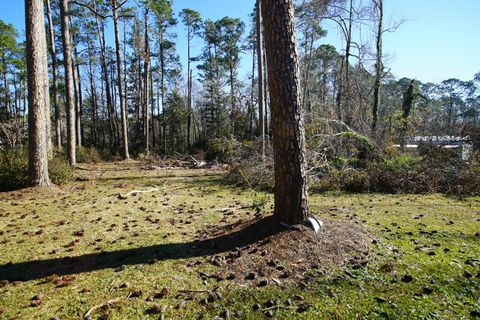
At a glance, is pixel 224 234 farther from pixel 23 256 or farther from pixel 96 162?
pixel 96 162

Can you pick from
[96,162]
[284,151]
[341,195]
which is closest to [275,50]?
[284,151]

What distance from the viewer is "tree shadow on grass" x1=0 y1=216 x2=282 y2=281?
257cm

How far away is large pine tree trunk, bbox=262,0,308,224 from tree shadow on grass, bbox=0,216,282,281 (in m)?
0.41

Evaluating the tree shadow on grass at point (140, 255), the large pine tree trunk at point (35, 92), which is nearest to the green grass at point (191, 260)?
the tree shadow on grass at point (140, 255)

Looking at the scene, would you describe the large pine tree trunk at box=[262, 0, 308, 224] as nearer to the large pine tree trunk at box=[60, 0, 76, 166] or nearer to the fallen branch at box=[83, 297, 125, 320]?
the fallen branch at box=[83, 297, 125, 320]

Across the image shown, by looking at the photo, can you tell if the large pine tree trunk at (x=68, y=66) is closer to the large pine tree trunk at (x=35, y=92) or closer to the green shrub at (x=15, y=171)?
the green shrub at (x=15, y=171)

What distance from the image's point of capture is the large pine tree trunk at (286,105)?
2764 millimetres

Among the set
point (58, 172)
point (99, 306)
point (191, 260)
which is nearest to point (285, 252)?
point (191, 260)

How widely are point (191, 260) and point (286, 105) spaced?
5.86 ft

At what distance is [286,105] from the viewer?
2785mm

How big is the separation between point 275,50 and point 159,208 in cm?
343

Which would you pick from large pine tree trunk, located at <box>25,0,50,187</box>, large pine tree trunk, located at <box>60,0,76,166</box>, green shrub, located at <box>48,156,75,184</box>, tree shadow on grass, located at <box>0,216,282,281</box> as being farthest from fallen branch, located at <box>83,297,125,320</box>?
large pine tree trunk, located at <box>60,0,76,166</box>

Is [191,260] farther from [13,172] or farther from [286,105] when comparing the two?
[13,172]

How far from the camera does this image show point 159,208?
495 cm
